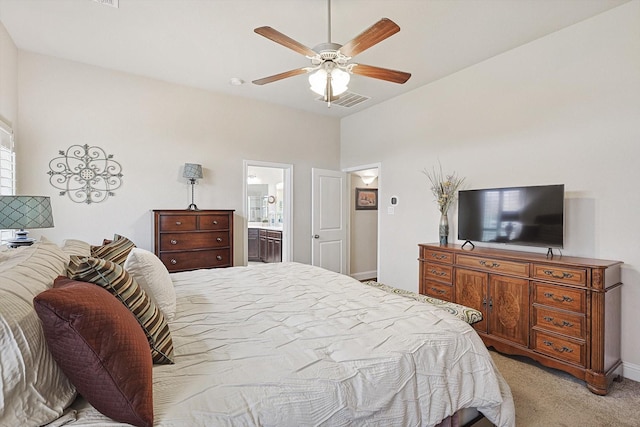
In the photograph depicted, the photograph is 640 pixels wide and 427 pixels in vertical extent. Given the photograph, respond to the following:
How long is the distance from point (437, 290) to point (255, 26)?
3.21 metres

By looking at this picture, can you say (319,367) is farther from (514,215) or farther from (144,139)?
(144,139)

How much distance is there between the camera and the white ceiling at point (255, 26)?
252 centimetres

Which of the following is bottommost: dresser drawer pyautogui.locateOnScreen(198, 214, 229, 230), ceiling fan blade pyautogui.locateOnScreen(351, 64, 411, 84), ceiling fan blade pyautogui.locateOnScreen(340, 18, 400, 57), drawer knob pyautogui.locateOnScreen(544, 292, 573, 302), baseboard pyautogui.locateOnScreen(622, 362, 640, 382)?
baseboard pyautogui.locateOnScreen(622, 362, 640, 382)

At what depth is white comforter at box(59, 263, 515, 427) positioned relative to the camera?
1015 mm

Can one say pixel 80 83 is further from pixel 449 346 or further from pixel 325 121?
pixel 449 346

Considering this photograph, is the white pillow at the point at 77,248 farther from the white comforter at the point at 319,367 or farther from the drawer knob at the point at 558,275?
the drawer knob at the point at 558,275

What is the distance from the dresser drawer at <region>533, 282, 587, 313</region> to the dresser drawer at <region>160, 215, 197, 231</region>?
11.7ft

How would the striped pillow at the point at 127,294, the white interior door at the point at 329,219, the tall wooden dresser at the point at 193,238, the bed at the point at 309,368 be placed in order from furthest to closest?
the white interior door at the point at 329,219, the tall wooden dresser at the point at 193,238, the striped pillow at the point at 127,294, the bed at the point at 309,368

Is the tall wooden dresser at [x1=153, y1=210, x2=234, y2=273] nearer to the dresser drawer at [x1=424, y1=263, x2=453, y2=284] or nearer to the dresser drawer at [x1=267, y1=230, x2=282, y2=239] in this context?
the dresser drawer at [x1=424, y1=263, x2=453, y2=284]

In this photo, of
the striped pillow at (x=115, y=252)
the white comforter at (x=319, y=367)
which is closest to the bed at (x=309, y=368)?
the white comforter at (x=319, y=367)

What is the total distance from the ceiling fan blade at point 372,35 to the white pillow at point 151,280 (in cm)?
181

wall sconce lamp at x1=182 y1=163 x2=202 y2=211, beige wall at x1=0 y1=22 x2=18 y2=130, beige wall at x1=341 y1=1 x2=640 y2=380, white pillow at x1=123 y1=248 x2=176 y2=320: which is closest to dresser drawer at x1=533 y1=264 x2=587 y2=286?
beige wall at x1=341 y1=1 x2=640 y2=380

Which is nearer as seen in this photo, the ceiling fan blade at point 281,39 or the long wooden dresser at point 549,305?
the ceiling fan blade at point 281,39

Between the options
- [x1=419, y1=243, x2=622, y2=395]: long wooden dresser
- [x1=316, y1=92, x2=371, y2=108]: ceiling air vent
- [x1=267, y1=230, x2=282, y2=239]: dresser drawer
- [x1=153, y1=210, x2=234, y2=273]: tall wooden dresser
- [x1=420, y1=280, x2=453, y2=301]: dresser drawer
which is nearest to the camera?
Answer: [x1=419, y1=243, x2=622, y2=395]: long wooden dresser
